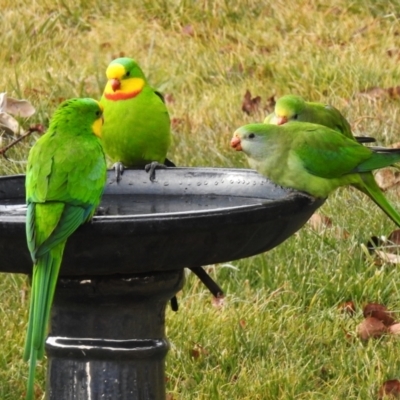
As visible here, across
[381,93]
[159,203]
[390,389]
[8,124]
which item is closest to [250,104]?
[381,93]

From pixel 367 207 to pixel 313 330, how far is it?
2.93 ft

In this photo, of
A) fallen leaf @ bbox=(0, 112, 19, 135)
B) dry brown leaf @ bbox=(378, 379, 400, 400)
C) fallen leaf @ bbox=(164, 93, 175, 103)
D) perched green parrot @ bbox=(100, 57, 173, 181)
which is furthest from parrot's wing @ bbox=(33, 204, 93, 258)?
fallen leaf @ bbox=(164, 93, 175, 103)

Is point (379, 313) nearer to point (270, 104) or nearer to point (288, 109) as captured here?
point (288, 109)

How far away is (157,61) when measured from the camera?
6289mm

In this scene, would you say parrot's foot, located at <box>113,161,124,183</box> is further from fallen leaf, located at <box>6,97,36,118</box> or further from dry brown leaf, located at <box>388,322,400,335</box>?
fallen leaf, located at <box>6,97,36,118</box>

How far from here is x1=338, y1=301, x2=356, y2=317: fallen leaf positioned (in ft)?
11.7

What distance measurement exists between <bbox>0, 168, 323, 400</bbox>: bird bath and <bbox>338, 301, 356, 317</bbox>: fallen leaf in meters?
0.88

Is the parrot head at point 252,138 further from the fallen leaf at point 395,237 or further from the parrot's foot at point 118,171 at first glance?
the fallen leaf at point 395,237

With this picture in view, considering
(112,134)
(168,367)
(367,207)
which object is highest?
(112,134)

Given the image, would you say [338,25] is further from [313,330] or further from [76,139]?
[76,139]

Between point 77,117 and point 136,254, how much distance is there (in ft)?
1.58

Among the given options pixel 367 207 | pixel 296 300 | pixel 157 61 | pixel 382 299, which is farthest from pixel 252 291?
pixel 157 61

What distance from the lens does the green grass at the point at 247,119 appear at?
3.27 metres

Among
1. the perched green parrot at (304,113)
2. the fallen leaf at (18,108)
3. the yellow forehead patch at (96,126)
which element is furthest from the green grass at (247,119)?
the yellow forehead patch at (96,126)
